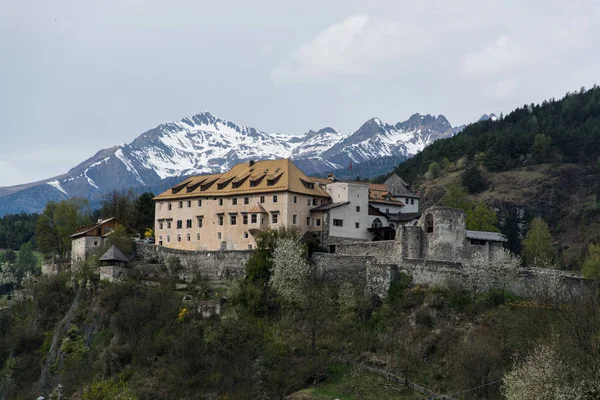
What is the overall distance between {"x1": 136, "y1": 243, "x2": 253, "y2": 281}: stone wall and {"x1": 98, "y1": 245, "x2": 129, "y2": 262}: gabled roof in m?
3.06

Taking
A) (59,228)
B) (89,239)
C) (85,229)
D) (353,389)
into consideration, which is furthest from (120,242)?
(353,389)

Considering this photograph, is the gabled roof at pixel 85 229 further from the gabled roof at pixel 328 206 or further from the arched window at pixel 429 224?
the arched window at pixel 429 224

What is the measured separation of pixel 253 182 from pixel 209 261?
1158 centimetres

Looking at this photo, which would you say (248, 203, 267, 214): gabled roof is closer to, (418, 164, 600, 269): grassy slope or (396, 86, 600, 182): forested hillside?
(418, 164, 600, 269): grassy slope

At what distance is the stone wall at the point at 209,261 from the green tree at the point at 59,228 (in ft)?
66.8

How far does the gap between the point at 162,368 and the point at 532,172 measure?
103 metres

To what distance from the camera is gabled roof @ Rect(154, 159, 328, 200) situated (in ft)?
303

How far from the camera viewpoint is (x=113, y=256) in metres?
87.8

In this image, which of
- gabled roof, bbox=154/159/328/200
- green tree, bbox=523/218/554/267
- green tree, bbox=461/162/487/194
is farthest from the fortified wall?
green tree, bbox=461/162/487/194

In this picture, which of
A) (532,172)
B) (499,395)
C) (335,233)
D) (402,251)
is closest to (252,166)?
(335,233)

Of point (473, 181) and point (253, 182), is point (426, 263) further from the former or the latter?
point (473, 181)

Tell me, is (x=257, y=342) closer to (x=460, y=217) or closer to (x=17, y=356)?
(x=460, y=217)

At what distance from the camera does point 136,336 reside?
78688 mm

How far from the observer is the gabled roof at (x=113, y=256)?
87.8 meters
